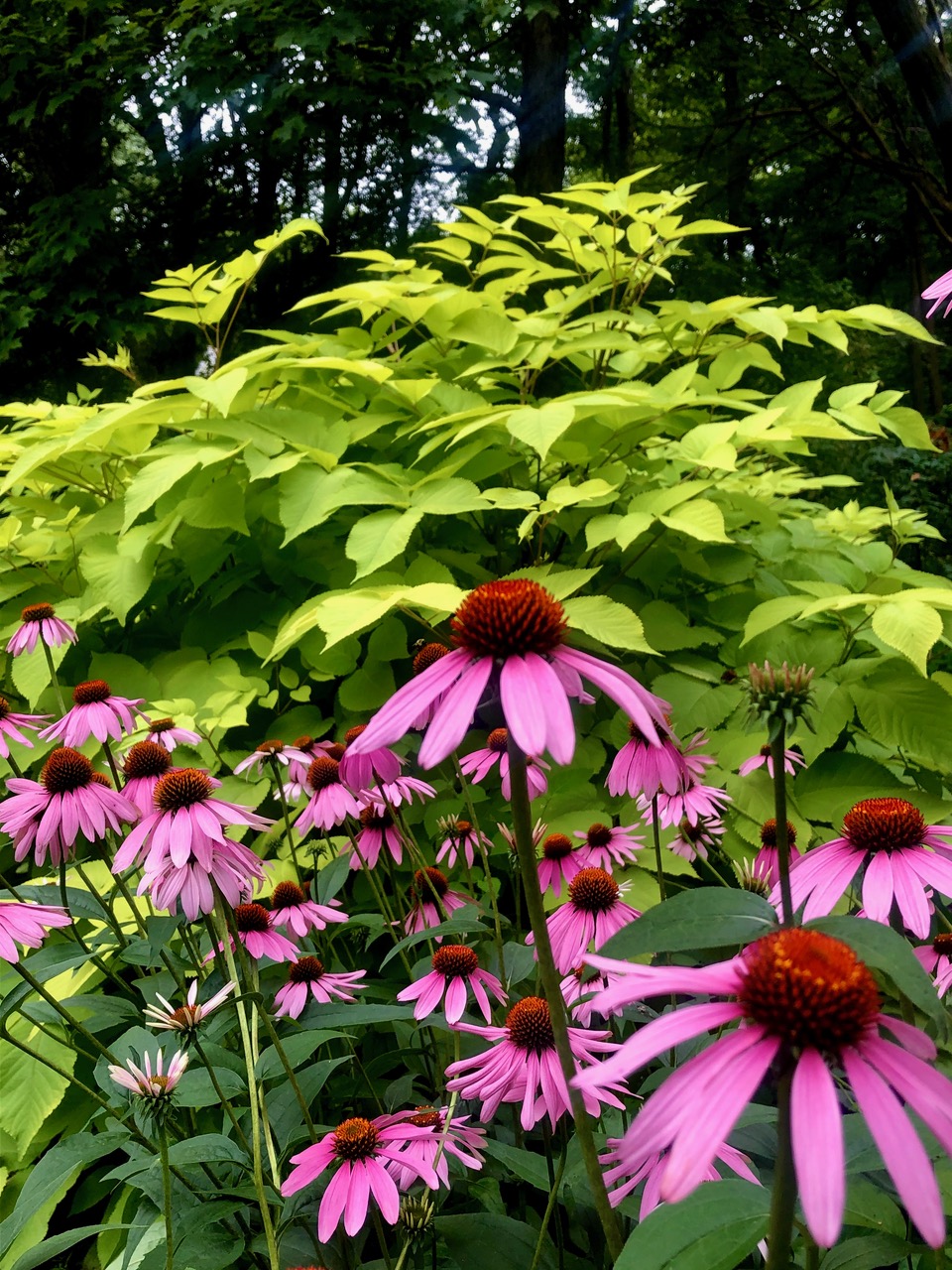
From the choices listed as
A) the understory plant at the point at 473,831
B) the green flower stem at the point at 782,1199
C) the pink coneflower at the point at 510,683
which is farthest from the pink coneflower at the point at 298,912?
the green flower stem at the point at 782,1199

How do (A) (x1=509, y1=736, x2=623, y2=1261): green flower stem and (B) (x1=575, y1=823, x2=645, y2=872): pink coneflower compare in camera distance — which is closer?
(A) (x1=509, y1=736, x2=623, y2=1261): green flower stem

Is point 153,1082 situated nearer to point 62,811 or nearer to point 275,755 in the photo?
point 62,811

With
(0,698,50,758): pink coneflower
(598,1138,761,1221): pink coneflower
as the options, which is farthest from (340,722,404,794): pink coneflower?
(0,698,50,758): pink coneflower

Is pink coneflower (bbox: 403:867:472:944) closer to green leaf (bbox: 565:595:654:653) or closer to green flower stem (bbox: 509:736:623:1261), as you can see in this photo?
green leaf (bbox: 565:595:654:653)

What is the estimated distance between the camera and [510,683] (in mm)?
487

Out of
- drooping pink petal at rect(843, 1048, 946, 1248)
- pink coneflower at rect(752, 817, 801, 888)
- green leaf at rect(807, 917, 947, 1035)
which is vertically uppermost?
drooping pink petal at rect(843, 1048, 946, 1248)

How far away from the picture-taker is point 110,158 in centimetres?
536

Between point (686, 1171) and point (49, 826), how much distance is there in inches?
30.1

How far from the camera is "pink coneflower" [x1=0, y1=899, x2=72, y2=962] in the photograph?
0.75 m

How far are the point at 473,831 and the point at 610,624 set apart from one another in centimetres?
32

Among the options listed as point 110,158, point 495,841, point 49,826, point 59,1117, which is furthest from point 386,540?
point 110,158

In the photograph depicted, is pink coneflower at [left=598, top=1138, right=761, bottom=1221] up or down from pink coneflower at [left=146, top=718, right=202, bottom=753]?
down

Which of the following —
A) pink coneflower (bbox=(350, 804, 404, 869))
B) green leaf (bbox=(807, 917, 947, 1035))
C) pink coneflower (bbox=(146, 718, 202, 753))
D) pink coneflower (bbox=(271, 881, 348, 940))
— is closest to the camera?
green leaf (bbox=(807, 917, 947, 1035))

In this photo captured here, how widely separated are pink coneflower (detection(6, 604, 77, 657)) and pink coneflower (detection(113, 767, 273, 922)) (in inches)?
22.0
